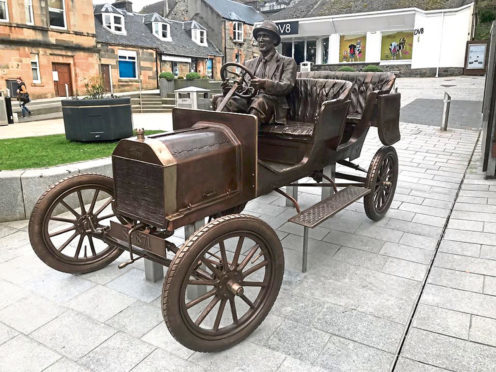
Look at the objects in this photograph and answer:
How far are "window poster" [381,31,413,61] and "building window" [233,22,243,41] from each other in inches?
483

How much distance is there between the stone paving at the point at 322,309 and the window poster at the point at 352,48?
88.5ft

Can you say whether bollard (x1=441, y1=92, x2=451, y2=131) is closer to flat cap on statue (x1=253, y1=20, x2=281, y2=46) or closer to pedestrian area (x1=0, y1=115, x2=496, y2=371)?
pedestrian area (x1=0, y1=115, x2=496, y2=371)

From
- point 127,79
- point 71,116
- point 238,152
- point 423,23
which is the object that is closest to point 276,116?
point 238,152

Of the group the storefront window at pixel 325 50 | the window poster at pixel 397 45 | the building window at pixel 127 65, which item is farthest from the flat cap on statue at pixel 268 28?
the storefront window at pixel 325 50

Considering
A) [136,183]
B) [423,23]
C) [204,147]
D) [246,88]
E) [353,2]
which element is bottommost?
[136,183]

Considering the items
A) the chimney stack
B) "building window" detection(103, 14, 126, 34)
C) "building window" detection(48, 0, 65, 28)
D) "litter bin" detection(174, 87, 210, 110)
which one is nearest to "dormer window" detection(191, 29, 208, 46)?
the chimney stack

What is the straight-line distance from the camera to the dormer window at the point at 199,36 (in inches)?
1265

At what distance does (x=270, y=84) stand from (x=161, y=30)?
27.8 metres

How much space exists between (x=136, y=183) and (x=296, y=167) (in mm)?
1473

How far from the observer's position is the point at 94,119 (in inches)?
279

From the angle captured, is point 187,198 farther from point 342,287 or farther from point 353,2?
point 353,2

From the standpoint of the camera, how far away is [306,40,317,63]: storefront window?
32188mm

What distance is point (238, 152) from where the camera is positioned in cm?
296

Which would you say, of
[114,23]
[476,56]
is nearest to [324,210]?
[476,56]
